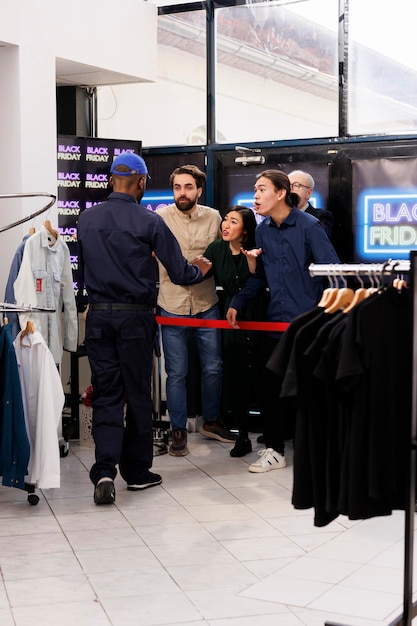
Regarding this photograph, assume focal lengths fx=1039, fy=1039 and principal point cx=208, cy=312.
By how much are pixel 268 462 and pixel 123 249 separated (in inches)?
65.8

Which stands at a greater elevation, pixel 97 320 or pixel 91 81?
pixel 91 81

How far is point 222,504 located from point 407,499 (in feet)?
7.59

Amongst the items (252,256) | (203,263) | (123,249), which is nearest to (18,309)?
(123,249)

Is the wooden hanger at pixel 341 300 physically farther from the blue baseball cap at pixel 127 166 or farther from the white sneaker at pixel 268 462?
the white sneaker at pixel 268 462

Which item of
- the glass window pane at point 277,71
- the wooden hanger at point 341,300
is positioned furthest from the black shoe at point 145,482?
the glass window pane at point 277,71

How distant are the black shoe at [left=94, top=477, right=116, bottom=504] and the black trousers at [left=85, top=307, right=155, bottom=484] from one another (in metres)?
0.06

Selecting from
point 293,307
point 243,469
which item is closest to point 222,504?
point 243,469

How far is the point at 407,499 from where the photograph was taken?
342 cm

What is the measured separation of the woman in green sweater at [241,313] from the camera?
21.7 ft

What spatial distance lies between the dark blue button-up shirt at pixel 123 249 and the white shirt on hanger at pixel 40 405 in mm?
446

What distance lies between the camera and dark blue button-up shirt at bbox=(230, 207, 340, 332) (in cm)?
604

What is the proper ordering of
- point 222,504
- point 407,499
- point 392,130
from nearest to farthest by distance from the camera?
1. point 407,499
2. point 222,504
3. point 392,130

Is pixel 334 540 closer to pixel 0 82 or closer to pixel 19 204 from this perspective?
pixel 19 204

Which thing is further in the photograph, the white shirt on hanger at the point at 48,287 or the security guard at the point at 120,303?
the white shirt on hanger at the point at 48,287
